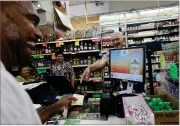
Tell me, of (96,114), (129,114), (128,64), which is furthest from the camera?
(128,64)

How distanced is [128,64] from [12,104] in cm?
129

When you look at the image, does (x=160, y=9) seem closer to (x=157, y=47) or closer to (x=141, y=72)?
(x=157, y=47)

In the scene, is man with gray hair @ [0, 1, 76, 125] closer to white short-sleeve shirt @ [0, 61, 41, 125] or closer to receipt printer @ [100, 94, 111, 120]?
white short-sleeve shirt @ [0, 61, 41, 125]

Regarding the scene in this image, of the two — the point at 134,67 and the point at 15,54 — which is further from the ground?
the point at 15,54

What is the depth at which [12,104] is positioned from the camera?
1.78ft

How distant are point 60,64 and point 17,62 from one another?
4.09 metres

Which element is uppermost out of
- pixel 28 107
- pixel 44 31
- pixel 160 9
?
pixel 160 9

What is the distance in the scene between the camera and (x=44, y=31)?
1.71 m

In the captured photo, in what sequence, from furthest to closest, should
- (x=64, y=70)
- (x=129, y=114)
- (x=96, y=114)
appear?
(x=64, y=70)
(x=96, y=114)
(x=129, y=114)

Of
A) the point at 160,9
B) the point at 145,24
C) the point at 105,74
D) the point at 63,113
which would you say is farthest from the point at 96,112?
the point at 160,9

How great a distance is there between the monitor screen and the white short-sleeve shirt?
3.61 feet

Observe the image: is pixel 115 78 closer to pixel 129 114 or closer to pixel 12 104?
pixel 129 114

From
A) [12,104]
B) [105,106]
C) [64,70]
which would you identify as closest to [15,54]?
[12,104]

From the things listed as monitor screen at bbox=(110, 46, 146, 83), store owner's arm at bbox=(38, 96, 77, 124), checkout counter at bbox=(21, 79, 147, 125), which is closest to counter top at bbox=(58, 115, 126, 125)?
checkout counter at bbox=(21, 79, 147, 125)
